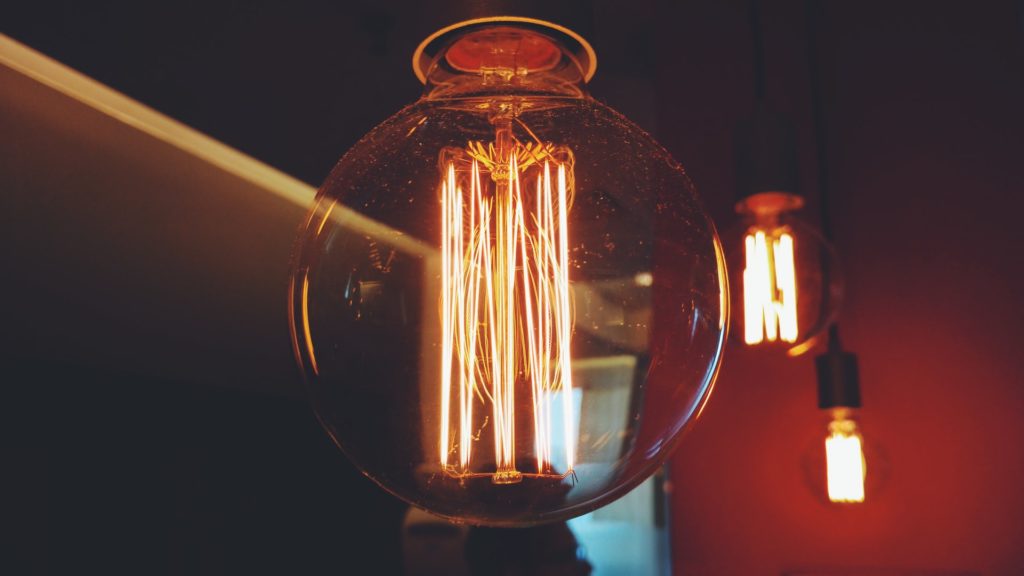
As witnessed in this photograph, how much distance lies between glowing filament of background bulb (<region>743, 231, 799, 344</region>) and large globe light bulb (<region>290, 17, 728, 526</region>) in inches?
25.5

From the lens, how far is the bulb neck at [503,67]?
46 cm

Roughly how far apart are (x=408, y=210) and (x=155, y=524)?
50 cm

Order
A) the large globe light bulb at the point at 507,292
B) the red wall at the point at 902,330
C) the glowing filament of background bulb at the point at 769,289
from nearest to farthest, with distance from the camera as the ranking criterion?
the large globe light bulb at the point at 507,292 < the glowing filament of background bulb at the point at 769,289 < the red wall at the point at 902,330

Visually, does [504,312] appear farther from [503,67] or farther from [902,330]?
[902,330]

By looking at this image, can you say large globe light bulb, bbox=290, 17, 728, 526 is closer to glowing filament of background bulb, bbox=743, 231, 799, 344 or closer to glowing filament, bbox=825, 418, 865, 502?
glowing filament of background bulb, bbox=743, 231, 799, 344

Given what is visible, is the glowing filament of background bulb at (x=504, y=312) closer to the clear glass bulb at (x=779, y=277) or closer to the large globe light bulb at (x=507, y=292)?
the large globe light bulb at (x=507, y=292)

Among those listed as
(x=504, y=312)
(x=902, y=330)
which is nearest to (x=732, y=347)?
(x=902, y=330)

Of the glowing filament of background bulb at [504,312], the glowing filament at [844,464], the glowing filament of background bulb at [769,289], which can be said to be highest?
the glowing filament of background bulb at [769,289]

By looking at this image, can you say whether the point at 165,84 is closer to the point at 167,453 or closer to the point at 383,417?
the point at 167,453

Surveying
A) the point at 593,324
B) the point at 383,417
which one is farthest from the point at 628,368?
the point at 383,417

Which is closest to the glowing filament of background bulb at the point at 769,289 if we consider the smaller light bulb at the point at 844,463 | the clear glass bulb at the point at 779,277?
the clear glass bulb at the point at 779,277

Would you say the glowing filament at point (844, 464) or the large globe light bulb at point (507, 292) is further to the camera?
the glowing filament at point (844, 464)

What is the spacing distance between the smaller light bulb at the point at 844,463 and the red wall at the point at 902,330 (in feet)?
0.18

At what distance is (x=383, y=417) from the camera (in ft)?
1.44
